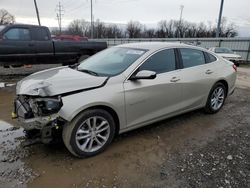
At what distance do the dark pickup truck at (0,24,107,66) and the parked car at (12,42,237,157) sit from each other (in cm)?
510

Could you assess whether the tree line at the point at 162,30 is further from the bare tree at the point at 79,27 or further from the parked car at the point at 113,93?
the parked car at the point at 113,93

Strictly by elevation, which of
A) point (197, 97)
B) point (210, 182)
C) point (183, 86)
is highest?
point (183, 86)

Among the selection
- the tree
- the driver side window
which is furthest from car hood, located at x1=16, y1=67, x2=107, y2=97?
the tree

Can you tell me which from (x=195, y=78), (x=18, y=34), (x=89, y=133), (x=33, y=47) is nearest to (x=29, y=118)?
(x=89, y=133)

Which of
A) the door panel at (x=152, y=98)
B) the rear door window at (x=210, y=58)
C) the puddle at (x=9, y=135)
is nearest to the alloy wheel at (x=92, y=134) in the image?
the door panel at (x=152, y=98)

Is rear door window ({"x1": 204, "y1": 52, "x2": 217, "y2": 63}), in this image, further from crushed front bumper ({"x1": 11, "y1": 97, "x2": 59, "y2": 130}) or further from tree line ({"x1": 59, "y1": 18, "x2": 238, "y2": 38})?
tree line ({"x1": 59, "y1": 18, "x2": 238, "y2": 38})

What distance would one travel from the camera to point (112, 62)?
155 inches

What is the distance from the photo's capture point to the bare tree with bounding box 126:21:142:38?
190 ft

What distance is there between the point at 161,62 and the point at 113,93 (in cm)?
119

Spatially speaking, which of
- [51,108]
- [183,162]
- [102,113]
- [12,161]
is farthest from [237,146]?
[12,161]

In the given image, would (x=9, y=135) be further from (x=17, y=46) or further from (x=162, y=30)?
(x=162, y=30)

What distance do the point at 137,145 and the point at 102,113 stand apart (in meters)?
0.89

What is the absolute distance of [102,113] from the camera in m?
3.21

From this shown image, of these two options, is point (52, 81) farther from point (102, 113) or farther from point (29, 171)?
point (29, 171)
